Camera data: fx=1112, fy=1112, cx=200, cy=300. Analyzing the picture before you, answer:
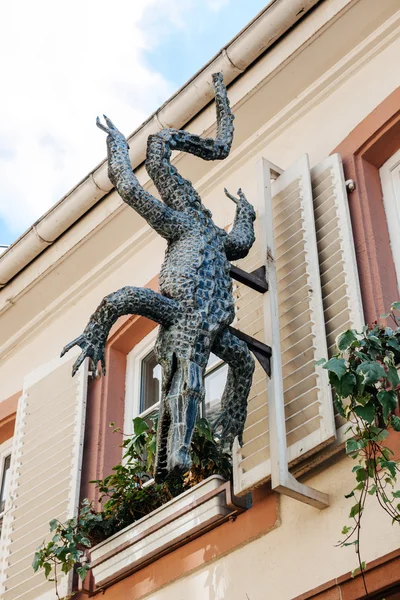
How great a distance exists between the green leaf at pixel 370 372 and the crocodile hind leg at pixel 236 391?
68 centimetres

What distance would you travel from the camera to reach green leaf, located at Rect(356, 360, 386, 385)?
4.19 metres

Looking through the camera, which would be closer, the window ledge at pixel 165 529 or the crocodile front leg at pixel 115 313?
the crocodile front leg at pixel 115 313

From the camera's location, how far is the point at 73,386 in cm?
681

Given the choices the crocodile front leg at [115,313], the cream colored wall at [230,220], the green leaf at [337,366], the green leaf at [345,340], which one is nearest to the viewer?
the green leaf at [337,366]

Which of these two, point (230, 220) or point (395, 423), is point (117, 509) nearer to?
point (230, 220)

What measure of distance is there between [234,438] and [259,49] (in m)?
2.57

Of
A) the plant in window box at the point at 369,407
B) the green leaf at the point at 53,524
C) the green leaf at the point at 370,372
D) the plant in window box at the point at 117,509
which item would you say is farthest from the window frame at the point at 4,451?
the green leaf at the point at 370,372

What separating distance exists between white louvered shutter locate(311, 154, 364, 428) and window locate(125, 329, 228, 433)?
1.12 meters

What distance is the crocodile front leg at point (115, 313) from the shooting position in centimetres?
449

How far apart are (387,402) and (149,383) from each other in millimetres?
2839

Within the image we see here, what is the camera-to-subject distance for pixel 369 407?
168 inches

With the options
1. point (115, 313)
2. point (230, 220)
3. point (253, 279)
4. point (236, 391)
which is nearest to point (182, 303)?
point (115, 313)

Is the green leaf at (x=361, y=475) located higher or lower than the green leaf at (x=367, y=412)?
lower

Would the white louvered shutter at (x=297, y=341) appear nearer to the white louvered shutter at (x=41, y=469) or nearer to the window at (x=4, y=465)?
the white louvered shutter at (x=41, y=469)
